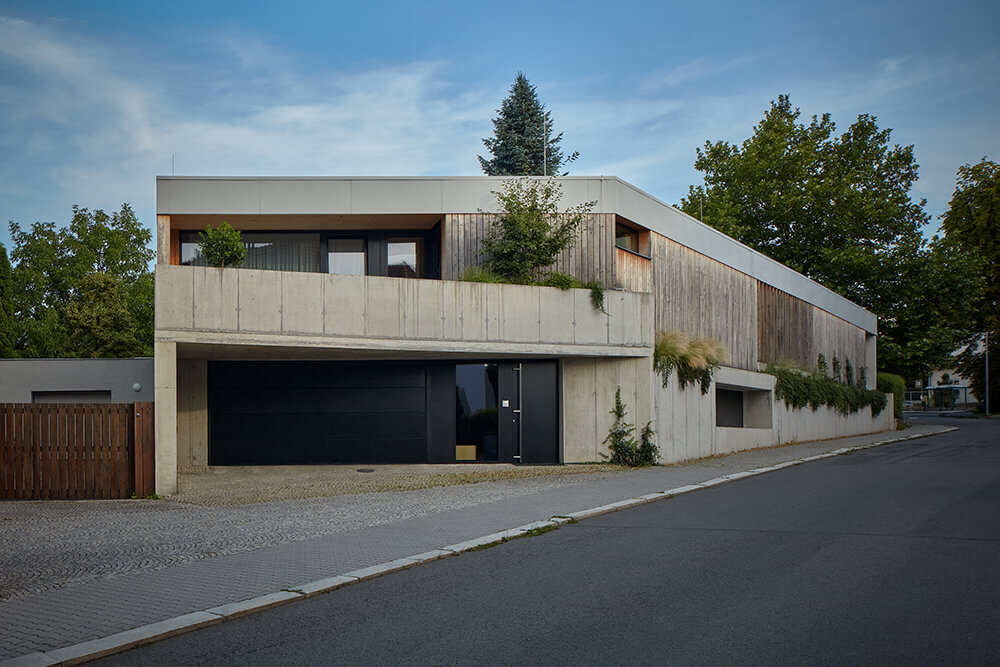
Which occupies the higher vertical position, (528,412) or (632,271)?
(632,271)

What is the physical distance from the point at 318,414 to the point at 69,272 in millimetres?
27952

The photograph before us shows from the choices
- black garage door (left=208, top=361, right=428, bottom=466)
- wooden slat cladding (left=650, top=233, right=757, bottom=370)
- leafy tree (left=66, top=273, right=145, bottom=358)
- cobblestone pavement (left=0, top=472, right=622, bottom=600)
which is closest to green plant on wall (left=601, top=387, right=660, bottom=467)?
wooden slat cladding (left=650, top=233, right=757, bottom=370)

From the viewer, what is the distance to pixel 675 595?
7.11m

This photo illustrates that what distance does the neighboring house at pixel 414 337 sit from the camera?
1800cm

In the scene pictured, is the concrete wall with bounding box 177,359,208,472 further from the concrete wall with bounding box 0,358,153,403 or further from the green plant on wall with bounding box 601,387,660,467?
the green plant on wall with bounding box 601,387,660,467

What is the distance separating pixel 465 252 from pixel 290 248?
478cm

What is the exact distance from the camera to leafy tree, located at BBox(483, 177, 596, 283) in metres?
20.2

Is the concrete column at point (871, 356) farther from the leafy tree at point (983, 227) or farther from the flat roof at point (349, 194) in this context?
the flat roof at point (349, 194)

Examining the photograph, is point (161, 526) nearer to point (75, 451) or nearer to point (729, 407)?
point (75, 451)

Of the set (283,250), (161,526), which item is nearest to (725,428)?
(283,250)

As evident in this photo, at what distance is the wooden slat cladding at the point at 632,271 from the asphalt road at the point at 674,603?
1074cm

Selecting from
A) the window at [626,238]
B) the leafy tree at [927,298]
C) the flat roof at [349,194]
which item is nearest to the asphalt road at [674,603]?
the flat roof at [349,194]

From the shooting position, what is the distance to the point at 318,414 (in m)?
20.4

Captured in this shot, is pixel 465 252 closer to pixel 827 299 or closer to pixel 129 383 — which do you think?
pixel 129 383
